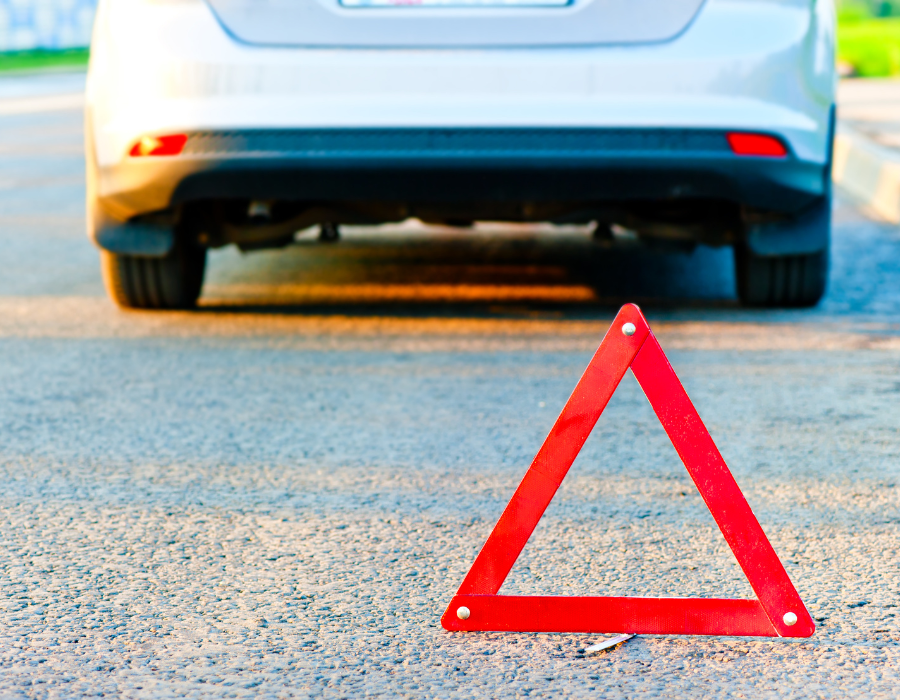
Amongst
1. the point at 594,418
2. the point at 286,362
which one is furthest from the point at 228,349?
the point at 594,418

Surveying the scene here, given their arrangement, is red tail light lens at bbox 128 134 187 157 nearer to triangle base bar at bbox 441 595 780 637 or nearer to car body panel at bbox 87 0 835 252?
car body panel at bbox 87 0 835 252

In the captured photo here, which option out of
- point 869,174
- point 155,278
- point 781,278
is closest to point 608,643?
point 781,278

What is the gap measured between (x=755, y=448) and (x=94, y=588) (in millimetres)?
1629

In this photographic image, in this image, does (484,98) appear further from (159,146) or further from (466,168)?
(159,146)

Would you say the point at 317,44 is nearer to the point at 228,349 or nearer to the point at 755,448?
the point at 228,349

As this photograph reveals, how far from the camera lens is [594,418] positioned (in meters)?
2.27

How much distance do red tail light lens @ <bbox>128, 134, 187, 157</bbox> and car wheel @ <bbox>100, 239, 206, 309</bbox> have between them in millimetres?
562

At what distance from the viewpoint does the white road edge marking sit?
2.24 meters

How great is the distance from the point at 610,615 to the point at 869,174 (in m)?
7.50

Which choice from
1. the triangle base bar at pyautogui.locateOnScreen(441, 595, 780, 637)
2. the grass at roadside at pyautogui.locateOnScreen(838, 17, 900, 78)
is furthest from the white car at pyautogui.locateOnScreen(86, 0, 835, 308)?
the grass at roadside at pyautogui.locateOnScreen(838, 17, 900, 78)

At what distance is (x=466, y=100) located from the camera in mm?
4102

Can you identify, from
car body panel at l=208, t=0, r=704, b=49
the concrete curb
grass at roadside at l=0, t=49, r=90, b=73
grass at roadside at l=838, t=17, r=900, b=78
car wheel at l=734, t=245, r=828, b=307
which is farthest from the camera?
grass at roadside at l=0, t=49, r=90, b=73

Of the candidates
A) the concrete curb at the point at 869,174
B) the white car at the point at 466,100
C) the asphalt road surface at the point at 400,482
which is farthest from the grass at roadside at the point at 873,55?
the white car at the point at 466,100

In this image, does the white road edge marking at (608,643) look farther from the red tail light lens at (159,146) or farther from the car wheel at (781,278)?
the car wheel at (781,278)
